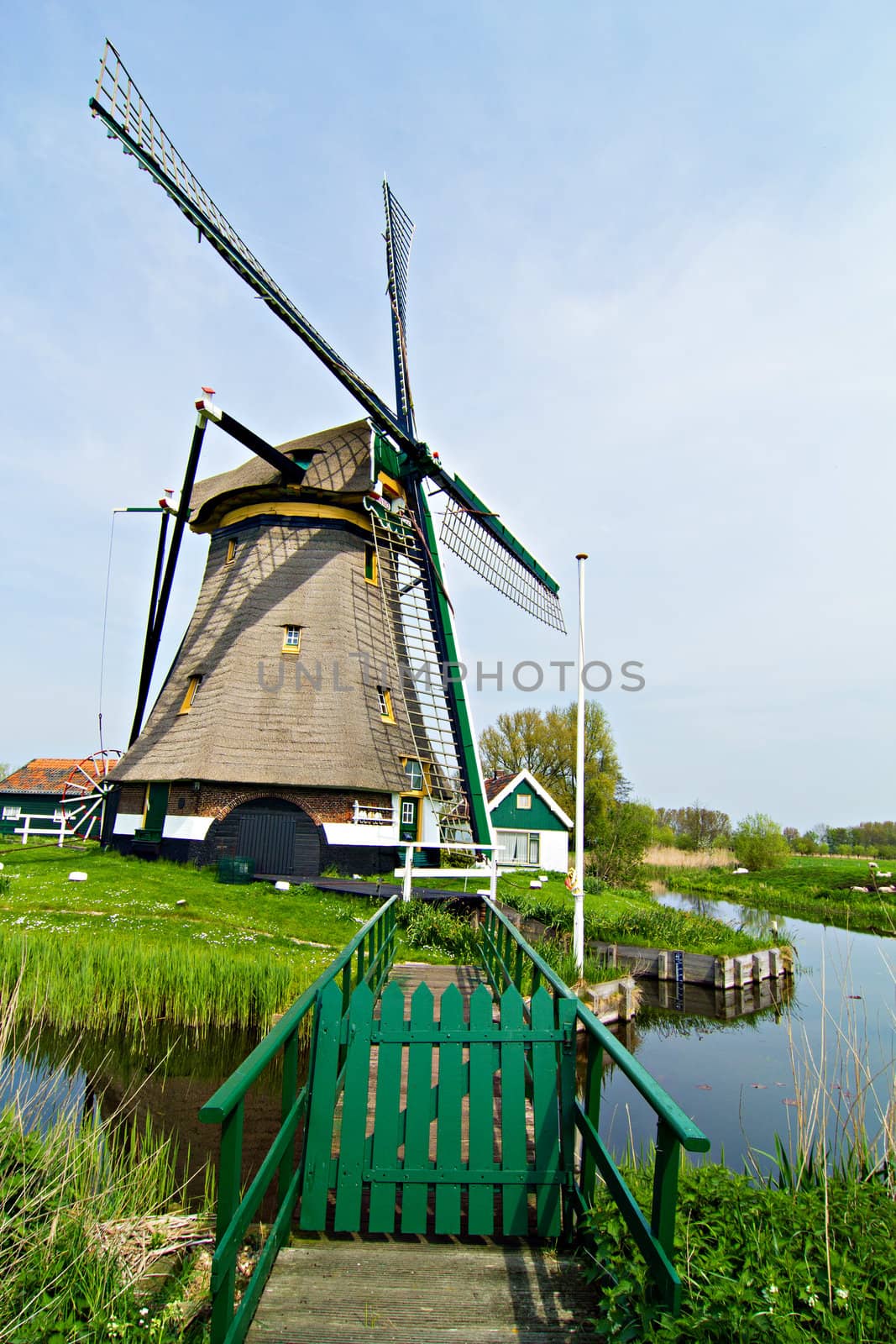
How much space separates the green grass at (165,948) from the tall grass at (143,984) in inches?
0.4

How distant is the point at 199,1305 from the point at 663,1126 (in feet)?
6.24

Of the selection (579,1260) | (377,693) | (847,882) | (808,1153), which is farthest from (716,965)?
(847,882)

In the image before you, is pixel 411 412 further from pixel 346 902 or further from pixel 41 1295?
pixel 41 1295

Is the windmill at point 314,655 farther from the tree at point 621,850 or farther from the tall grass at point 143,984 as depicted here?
the tree at point 621,850

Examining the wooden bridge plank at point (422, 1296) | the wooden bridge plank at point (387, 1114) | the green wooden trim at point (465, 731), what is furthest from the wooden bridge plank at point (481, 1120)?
the green wooden trim at point (465, 731)

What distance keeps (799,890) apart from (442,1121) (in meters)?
33.3

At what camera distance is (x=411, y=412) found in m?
18.7

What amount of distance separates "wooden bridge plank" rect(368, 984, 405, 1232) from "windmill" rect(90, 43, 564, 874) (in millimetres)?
10382

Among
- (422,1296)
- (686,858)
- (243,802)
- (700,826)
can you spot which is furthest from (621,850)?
(700,826)

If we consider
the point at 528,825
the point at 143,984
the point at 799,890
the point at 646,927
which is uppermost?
the point at 528,825

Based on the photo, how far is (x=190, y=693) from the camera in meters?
18.1

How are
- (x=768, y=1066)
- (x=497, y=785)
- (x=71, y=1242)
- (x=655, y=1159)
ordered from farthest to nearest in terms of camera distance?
(x=497, y=785), (x=768, y=1066), (x=71, y=1242), (x=655, y=1159)

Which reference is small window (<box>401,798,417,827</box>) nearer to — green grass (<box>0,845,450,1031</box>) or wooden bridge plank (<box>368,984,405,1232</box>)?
green grass (<box>0,845,450,1031</box>)

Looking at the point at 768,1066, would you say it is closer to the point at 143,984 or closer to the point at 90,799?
the point at 143,984
